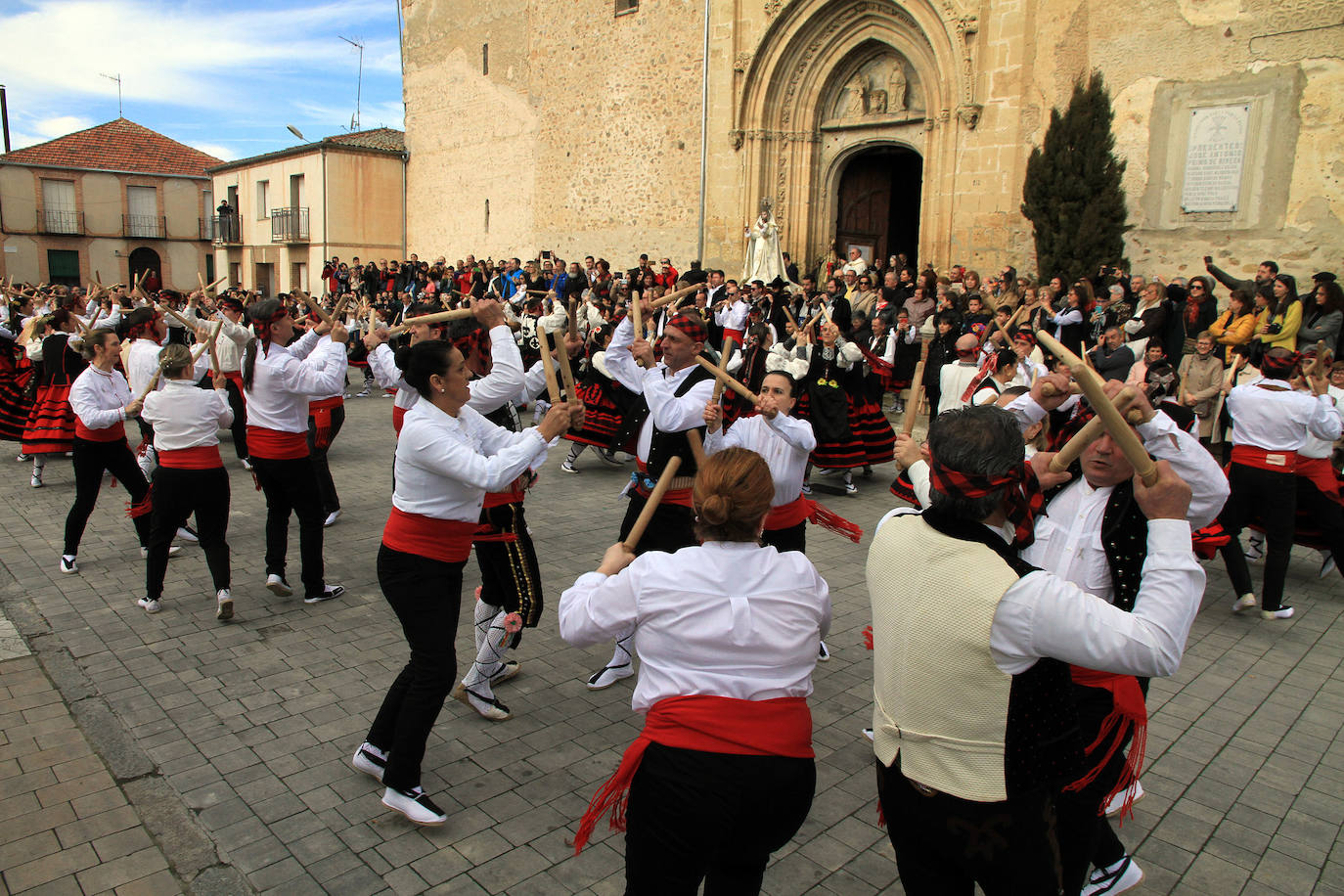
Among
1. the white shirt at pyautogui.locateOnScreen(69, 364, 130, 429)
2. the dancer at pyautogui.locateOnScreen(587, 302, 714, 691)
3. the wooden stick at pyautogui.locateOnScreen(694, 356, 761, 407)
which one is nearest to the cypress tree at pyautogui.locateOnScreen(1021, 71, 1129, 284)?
the dancer at pyautogui.locateOnScreen(587, 302, 714, 691)

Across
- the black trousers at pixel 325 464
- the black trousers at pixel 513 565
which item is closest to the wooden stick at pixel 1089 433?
the black trousers at pixel 513 565

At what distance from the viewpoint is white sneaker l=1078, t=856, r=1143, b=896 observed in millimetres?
3070

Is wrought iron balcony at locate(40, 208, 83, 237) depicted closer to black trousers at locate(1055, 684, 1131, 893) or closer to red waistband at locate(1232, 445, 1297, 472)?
red waistband at locate(1232, 445, 1297, 472)

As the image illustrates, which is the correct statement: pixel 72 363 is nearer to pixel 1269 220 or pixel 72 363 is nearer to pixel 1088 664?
pixel 1088 664

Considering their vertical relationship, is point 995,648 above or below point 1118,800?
above

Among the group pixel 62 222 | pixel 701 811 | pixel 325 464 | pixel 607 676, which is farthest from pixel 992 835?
pixel 62 222

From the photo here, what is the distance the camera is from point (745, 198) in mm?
18984

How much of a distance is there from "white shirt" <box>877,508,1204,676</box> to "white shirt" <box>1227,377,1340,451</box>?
4825mm

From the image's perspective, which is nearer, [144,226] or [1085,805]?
[1085,805]

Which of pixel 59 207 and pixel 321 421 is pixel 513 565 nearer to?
pixel 321 421

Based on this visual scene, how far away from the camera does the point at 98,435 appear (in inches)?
247

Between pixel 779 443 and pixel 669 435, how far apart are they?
0.63 metres

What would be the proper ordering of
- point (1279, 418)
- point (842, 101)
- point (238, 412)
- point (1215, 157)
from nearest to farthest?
point (1279, 418)
point (238, 412)
point (1215, 157)
point (842, 101)

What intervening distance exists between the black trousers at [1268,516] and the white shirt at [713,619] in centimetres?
514
